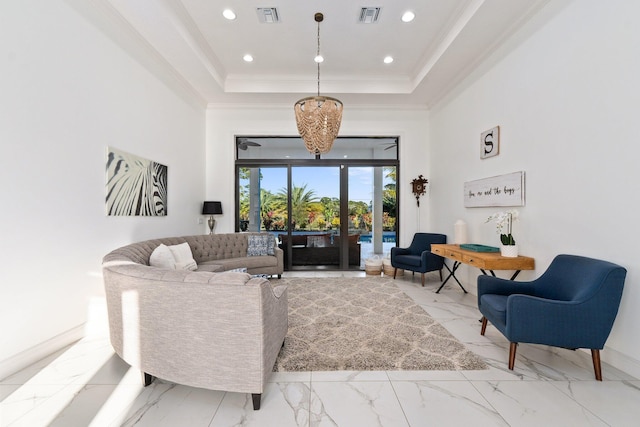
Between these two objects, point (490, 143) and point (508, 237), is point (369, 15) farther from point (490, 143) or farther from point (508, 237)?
point (508, 237)

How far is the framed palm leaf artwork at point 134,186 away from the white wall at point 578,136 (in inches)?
189

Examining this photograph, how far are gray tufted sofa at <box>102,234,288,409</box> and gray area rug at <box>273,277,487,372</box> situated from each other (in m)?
0.64

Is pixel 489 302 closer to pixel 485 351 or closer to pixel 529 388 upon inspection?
pixel 485 351

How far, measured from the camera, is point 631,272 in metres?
2.07

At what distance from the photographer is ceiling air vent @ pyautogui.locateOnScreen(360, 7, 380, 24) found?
331cm

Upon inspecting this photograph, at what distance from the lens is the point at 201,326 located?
165 cm

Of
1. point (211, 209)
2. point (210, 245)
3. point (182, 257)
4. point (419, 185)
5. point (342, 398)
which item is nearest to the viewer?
point (342, 398)

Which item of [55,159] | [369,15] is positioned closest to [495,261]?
[369,15]

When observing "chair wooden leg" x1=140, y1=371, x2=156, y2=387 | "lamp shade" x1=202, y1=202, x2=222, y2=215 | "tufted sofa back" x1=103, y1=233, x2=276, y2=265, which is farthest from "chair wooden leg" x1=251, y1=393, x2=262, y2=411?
"lamp shade" x1=202, y1=202, x2=222, y2=215

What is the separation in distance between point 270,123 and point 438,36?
11.1ft

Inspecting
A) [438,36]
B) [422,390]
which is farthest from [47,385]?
[438,36]

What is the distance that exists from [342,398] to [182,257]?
290 cm

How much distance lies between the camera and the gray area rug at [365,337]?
7.39 ft

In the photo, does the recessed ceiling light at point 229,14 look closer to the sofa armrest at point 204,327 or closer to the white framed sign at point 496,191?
the sofa armrest at point 204,327
